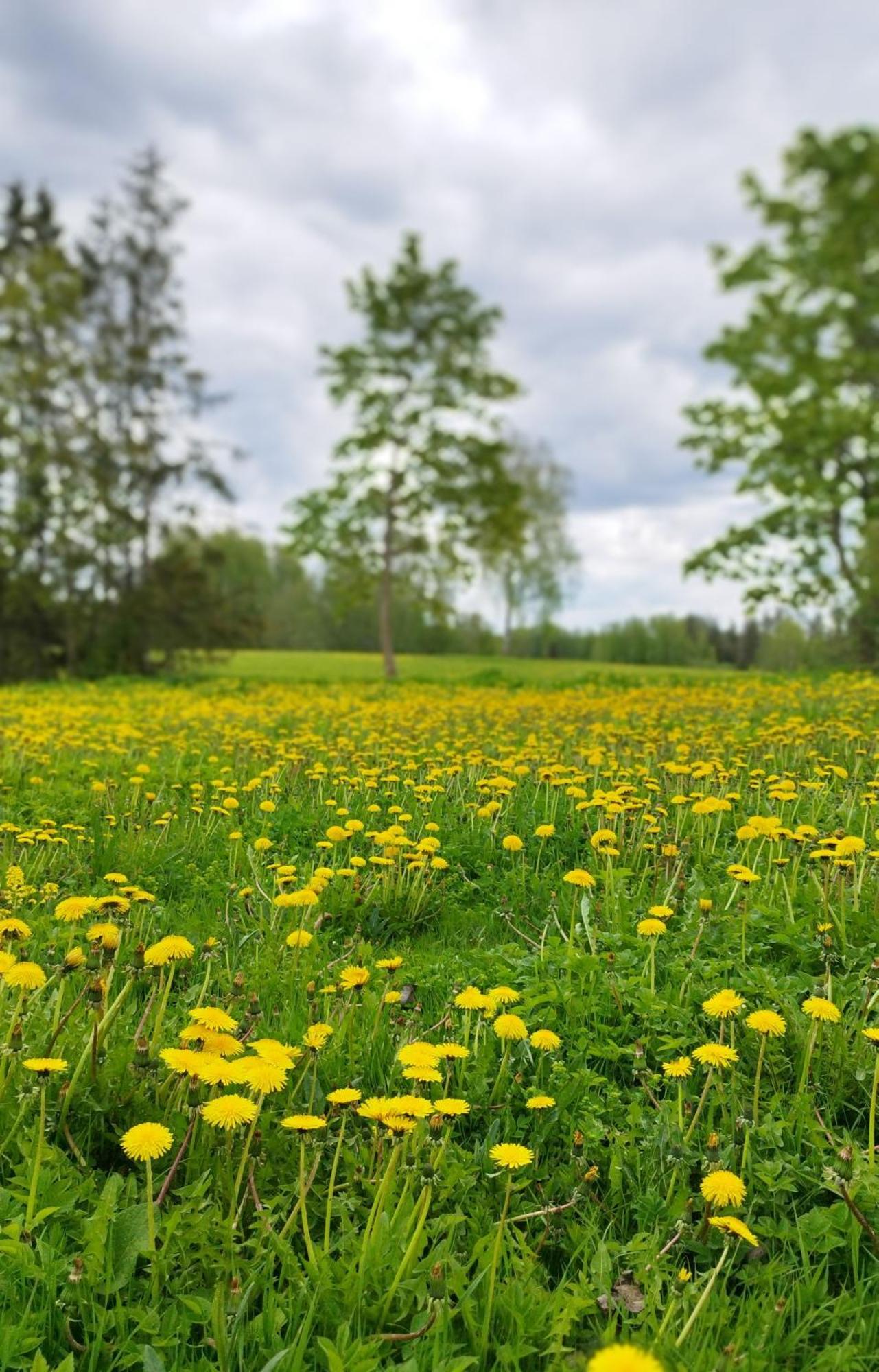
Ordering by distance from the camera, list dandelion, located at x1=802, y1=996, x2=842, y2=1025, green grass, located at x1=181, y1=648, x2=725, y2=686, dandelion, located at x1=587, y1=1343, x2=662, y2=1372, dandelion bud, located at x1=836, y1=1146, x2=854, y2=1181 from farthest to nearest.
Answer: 1. green grass, located at x1=181, y1=648, x2=725, y2=686
2. dandelion, located at x1=802, y1=996, x2=842, y2=1025
3. dandelion bud, located at x1=836, y1=1146, x2=854, y2=1181
4. dandelion, located at x1=587, y1=1343, x2=662, y2=1372

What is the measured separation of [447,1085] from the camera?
6.91 feet

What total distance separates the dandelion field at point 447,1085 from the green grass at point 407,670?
12.7m

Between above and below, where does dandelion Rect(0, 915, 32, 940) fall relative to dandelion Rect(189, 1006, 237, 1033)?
above

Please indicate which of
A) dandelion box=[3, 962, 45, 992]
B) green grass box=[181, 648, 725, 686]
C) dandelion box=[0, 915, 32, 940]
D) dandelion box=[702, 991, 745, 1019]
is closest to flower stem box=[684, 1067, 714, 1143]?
dandelion box=[702, 991, 745, 1019]

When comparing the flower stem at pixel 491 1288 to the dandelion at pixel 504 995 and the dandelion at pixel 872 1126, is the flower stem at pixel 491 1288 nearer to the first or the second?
the dandelion at pixel 504 995

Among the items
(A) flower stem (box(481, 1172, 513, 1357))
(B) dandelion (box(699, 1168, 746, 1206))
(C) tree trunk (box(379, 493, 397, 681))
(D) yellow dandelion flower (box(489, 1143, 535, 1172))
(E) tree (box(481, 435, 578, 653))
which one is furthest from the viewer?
(E) tree (box(481, 435, 578, 653))

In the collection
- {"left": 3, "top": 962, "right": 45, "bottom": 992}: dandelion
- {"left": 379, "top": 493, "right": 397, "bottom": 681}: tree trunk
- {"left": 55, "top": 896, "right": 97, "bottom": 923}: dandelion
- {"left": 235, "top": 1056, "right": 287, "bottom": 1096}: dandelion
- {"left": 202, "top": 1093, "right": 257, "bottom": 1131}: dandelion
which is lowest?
{"left": 202, "top": 1093, "right": 257, "bottom": 1131}: dandelion

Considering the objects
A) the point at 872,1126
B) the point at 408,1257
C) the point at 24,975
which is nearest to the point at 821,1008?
the point at 872,1126

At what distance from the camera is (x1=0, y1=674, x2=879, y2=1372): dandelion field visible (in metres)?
1.60

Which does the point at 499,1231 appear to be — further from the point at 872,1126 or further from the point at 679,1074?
the point at 872,1126

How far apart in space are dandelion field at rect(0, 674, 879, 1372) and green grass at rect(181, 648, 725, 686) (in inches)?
499

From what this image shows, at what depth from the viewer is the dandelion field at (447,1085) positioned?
5.25 ft

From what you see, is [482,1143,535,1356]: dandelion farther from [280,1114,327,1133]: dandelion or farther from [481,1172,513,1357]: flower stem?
[280,1114,327,1133]: dandelion

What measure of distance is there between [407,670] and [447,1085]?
2866 centimetres
